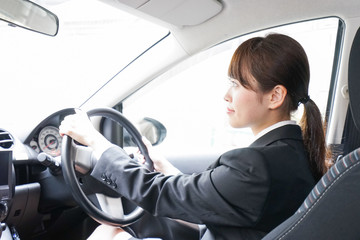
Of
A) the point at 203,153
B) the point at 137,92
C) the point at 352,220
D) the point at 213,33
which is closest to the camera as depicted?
the point at 352,220

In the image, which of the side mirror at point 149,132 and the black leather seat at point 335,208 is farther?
the side mirror at point 149,132

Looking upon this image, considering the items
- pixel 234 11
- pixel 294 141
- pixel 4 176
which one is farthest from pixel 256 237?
pixel 234 11

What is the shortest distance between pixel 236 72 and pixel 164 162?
596 mm

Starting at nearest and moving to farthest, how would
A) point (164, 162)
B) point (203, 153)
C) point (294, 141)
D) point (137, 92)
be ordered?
point (294, 141), point (164, 162), point (137, 92), point (203, 153)

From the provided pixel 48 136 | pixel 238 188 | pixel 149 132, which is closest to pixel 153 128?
pixel 149 132

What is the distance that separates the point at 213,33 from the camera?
198 cm

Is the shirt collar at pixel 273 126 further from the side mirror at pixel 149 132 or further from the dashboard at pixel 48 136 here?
the side mirror at pixel 149 132

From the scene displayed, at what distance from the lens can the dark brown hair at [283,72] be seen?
1.26 meters

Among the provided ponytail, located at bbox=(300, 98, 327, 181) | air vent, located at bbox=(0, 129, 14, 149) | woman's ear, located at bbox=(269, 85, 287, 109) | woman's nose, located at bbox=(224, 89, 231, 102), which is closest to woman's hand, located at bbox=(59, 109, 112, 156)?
air vent, located at bbox=(0, 129, 14, 149)

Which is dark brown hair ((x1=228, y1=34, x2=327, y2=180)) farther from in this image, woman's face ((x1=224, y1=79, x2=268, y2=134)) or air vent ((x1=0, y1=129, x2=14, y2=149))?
air vent ((x1=0, y1=129, x2=14, y2=149))

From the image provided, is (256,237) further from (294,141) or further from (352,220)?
(352,220)

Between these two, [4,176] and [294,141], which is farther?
[4,176]

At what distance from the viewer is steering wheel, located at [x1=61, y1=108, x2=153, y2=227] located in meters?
1.39

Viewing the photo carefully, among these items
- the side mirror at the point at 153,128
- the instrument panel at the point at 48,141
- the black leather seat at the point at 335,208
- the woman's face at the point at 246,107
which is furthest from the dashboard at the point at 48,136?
→ the black leather seat at the point at 335,208
